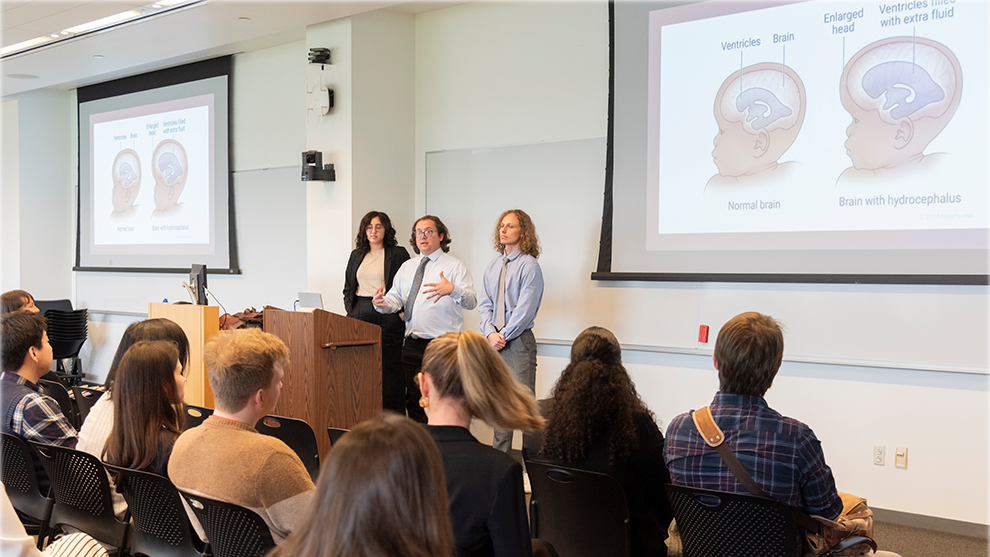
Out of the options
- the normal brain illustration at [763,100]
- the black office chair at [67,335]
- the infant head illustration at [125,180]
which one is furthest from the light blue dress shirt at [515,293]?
the black office chair at [67,335]

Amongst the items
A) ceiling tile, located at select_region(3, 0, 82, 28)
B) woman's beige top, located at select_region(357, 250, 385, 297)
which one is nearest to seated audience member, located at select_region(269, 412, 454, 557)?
woman's beige top, located at select_region(357, 250, 385, 297)

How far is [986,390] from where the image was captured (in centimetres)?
374

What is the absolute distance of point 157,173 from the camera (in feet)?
25.9

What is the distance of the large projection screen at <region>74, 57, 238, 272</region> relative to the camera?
7.35 meters

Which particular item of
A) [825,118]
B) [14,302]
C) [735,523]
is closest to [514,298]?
[825,118]

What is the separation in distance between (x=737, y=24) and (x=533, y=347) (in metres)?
2.28

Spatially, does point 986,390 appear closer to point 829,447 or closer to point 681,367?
point 829,447

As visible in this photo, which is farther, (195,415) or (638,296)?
(638,296)

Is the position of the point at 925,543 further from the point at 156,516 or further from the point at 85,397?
the point at 85,397

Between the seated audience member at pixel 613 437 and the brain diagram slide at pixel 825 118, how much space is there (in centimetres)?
228

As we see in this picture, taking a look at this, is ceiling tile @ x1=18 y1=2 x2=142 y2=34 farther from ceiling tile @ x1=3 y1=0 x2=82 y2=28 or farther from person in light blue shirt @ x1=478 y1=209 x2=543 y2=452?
person in light blue shirt @ x1=478 y1=209 x2=543 y2=452

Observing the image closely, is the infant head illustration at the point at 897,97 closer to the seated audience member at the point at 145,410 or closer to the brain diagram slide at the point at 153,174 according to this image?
the seated audience member at the point at 145,410

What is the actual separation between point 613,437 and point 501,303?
2409mm

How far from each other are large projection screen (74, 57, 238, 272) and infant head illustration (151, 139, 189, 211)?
0.03 feet
